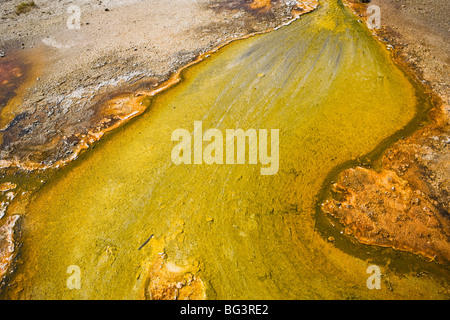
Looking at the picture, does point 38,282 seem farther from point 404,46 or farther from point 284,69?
point 404,46

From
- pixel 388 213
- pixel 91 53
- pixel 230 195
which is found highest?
pixel 91 53

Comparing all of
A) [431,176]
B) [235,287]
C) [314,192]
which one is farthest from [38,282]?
[431,176]

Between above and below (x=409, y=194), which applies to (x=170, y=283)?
below

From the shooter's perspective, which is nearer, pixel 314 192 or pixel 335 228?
pixel 335 228

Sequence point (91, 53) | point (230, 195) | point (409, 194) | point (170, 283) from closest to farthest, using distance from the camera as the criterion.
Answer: point (170, 283)
point (409, 194)
point (230, 195)
point (91, 53)

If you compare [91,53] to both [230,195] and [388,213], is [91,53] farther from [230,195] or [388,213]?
[388,213]

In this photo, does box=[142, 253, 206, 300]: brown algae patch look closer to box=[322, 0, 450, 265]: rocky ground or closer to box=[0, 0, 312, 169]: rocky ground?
box=[322, 0, 450, 265]: rocky ground

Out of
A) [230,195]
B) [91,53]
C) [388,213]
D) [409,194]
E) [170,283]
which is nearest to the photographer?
[170,283]

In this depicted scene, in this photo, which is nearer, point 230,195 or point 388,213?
point 388,213

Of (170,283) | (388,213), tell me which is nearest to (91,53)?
(170,283)
